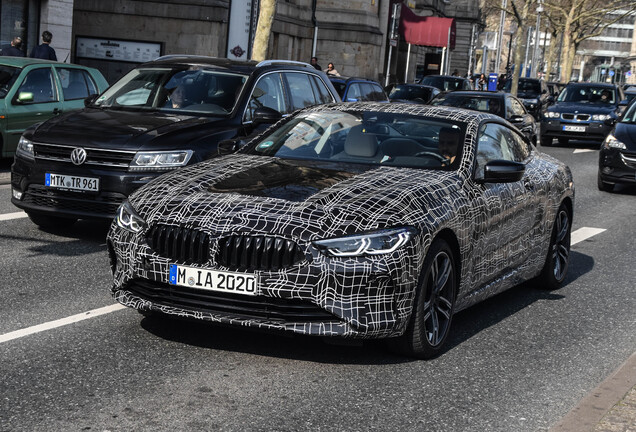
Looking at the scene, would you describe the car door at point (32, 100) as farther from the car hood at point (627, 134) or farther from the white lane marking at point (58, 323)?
the car hood at point (627, 134)

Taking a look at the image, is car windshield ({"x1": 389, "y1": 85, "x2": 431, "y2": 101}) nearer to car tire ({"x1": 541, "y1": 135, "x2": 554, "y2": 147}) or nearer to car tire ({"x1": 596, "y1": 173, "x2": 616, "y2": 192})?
car tire ({"x1": 541, "y1": 135, "x2": 554, "y2": 147})

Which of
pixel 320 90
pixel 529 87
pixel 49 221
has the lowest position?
pixel 49 221

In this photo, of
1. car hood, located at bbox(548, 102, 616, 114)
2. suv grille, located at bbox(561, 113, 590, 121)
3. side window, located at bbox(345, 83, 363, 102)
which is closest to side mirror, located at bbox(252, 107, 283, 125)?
side window, located at bbox(345, 83, 363, 102)

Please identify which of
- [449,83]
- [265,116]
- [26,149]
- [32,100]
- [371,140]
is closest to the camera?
[371,140]

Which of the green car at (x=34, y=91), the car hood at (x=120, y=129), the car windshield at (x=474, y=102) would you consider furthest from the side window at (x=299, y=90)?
the car windshield at (x=474, y=102)

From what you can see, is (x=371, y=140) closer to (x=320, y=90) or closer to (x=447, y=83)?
(x=320, y=90)

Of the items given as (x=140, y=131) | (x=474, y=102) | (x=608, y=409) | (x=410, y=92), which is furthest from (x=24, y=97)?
(x=410, y=92)

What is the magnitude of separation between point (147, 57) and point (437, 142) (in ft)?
93.0

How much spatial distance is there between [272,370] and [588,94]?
27091 mm

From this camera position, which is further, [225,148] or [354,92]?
[354,92]

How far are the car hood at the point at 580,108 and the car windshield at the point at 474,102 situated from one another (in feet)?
23.0

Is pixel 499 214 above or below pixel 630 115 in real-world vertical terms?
below

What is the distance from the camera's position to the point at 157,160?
9.37 m

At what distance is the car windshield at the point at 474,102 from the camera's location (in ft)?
71.8
